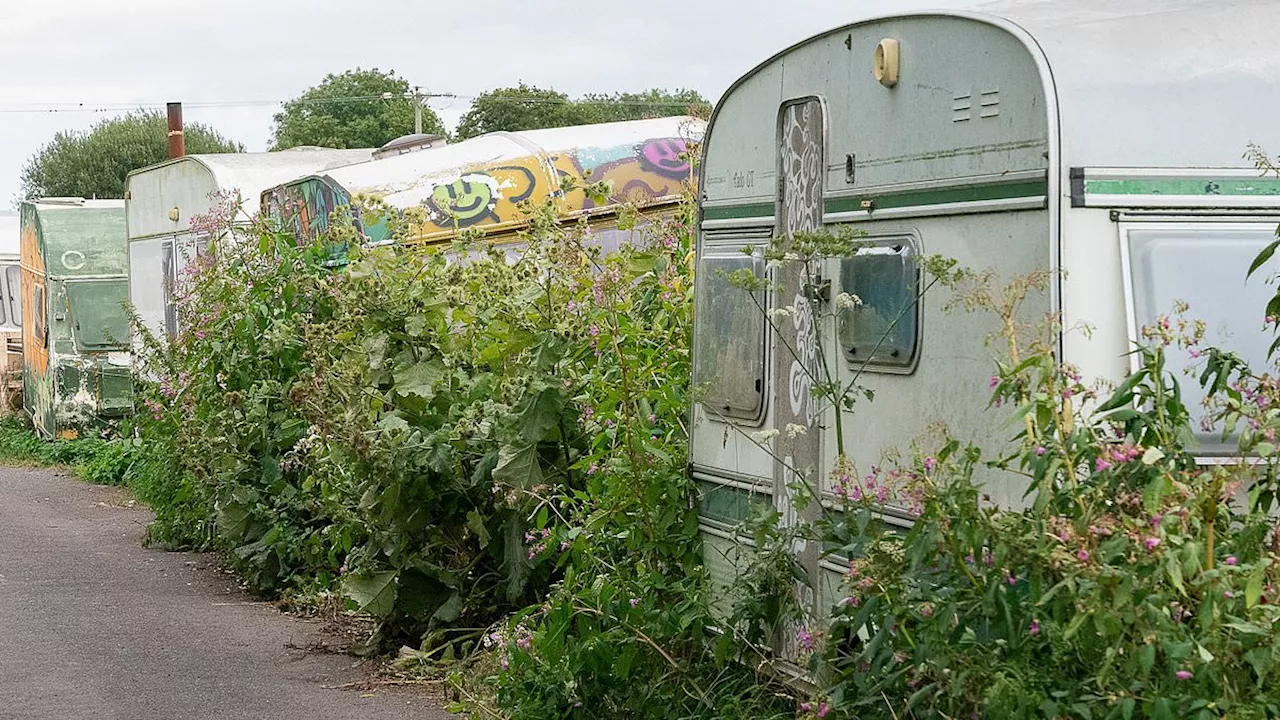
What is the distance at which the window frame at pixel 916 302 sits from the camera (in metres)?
5.48

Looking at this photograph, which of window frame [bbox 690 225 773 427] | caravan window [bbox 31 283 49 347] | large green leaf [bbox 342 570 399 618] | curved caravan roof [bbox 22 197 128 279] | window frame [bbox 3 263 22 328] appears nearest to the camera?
window frame [bbox 690 225 773 427]

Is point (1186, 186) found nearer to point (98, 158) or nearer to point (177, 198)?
point (177, 198)

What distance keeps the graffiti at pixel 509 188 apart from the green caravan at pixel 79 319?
10.5 metres

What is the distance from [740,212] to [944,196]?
63.5 inches

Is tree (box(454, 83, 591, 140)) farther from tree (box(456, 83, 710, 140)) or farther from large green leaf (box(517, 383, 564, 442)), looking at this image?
large green leaf (box(517, 383, 564, 442))

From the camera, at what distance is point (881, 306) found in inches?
225

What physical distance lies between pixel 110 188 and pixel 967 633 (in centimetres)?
5979

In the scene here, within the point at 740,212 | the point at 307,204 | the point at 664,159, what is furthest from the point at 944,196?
the point at 307,204

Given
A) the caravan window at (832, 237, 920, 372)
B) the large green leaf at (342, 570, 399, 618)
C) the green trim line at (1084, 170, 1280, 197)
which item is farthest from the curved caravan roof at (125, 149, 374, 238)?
the green trim line at (1084, 170, 1280, 197)

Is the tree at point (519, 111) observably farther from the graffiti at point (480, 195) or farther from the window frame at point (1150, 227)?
the window frame at point (1150, 227)

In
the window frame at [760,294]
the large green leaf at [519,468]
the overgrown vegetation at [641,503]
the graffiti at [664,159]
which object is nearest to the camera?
the overgrown vegetation at [641,503]

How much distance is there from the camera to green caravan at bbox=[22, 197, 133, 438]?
2359cm

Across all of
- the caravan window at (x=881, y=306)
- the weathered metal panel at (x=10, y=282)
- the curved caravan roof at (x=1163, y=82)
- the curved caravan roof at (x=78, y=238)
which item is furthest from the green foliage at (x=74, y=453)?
the curved caravan roof at (x=1163, y=82)

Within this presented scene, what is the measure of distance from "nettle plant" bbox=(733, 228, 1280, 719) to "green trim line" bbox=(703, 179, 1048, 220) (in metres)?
0.34
